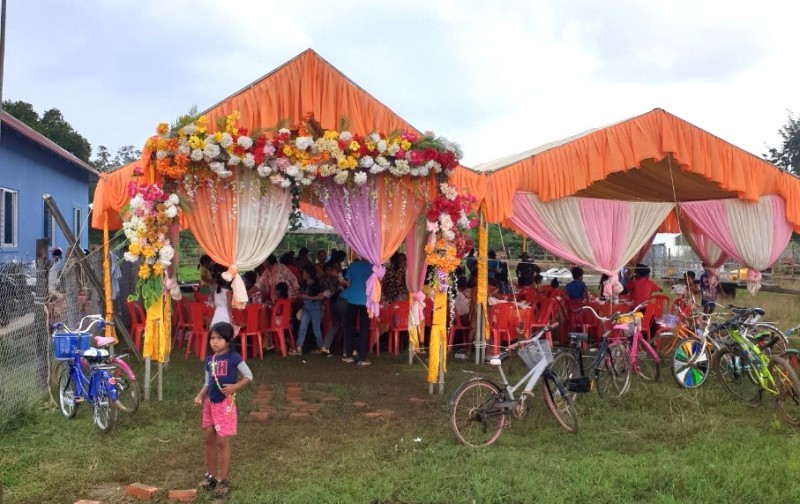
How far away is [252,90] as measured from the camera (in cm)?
655

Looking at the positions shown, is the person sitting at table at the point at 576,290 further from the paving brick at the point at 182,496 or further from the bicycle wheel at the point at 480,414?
the paving brick at the point at 182,496

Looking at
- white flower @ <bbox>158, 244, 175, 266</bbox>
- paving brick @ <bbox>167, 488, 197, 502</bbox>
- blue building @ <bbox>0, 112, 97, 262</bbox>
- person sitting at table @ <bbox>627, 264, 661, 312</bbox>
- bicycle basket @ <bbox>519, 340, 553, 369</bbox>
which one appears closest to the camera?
paving brick @ <bbox>167, 488, 197, 502</bbox>

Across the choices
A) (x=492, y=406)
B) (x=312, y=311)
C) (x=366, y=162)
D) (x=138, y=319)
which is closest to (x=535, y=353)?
(x=492, y=406)

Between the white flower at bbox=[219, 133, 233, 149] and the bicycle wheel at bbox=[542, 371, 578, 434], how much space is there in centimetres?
364

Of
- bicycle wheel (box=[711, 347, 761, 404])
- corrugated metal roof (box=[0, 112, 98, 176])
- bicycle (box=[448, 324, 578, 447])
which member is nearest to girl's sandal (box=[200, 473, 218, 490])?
bicycle (box=[448, 324, 578, 447])

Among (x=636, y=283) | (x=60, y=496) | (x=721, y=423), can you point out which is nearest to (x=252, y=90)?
(x=60, y=496)

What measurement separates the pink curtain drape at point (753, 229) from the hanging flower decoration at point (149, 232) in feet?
24.9

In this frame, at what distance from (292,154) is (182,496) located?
3466 millimetres

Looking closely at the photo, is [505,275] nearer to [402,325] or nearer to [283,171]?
[402,325]

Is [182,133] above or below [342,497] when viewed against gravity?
above

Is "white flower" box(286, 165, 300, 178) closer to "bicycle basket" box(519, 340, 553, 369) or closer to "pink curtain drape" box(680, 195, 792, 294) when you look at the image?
"bicycle basket" box(519, 340, 553, 369)

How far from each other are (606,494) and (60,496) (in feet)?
11.5

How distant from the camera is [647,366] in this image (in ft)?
25.0

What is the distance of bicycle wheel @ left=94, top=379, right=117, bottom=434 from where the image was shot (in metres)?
5.30
